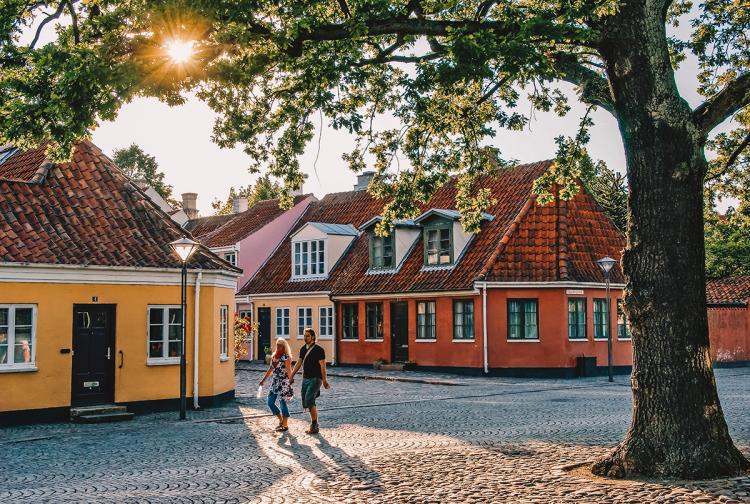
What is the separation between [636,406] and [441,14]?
275 inches

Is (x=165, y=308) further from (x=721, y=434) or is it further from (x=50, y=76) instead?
(x=721, y=434)

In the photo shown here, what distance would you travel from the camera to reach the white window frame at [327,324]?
36000 mm

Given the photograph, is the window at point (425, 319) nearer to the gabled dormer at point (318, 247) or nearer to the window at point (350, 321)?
the window at point (350, 321)

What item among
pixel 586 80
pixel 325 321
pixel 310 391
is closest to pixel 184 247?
pixel 310 391

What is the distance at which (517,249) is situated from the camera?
3012 centimetres

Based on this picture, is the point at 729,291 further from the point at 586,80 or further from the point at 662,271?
the point at 662,271

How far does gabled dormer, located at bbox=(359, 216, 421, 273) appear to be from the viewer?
3422 centimetres

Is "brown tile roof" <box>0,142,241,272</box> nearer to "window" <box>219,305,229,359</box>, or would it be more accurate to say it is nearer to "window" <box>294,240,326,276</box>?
"window" <box>219,305,229,359</box>

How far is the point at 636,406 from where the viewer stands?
1008 centimetres

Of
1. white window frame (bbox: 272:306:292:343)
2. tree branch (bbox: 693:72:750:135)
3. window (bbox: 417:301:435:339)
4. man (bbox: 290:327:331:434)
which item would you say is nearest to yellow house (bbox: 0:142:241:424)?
man (bbox: 290:327:331:434)

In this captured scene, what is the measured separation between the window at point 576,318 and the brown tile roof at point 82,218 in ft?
43.7

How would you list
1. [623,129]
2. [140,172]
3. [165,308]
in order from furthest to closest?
1. [140,172]
2. [165,308]
3. [623,129]

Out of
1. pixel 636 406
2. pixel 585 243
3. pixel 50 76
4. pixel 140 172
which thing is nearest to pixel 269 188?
pixel 50 76

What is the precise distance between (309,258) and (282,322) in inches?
127
